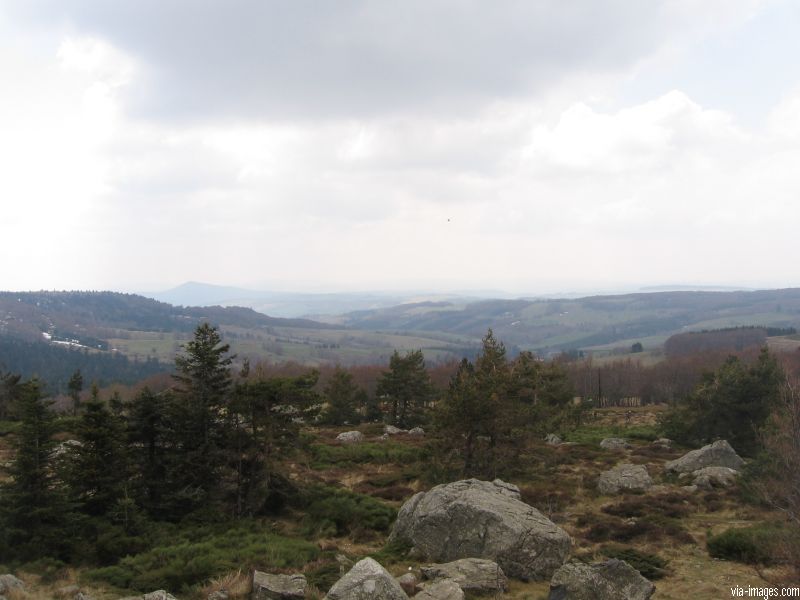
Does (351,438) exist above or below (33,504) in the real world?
below

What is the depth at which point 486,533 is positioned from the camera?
15.6 meters

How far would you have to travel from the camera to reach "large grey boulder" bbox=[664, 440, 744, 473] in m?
29.6

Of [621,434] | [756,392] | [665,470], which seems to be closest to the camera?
[665,470]

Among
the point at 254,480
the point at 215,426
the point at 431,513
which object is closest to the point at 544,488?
the point at 431,513

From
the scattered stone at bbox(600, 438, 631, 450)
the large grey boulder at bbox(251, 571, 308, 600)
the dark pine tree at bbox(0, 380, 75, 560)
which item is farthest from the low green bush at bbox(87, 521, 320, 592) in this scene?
the scattered stone at bbox(600, 438, 631, 450)

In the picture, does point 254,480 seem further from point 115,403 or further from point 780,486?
point 780,486

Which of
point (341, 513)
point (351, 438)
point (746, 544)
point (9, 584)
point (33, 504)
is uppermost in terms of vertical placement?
point (33, 504)

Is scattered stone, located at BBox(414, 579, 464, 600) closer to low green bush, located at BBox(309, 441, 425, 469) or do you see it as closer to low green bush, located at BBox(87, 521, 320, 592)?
low green bush, located at BBox(87, 521, 320, 592)

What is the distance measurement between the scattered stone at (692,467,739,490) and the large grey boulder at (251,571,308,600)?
75.4 feet

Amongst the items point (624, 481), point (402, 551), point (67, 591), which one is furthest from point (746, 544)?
point (67, 591)

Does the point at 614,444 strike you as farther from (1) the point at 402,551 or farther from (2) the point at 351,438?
(1) the point at 402,551

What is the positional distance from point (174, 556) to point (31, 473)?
→ 593 centimetres

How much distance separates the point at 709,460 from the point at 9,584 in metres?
33.7

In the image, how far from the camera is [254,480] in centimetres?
2173
